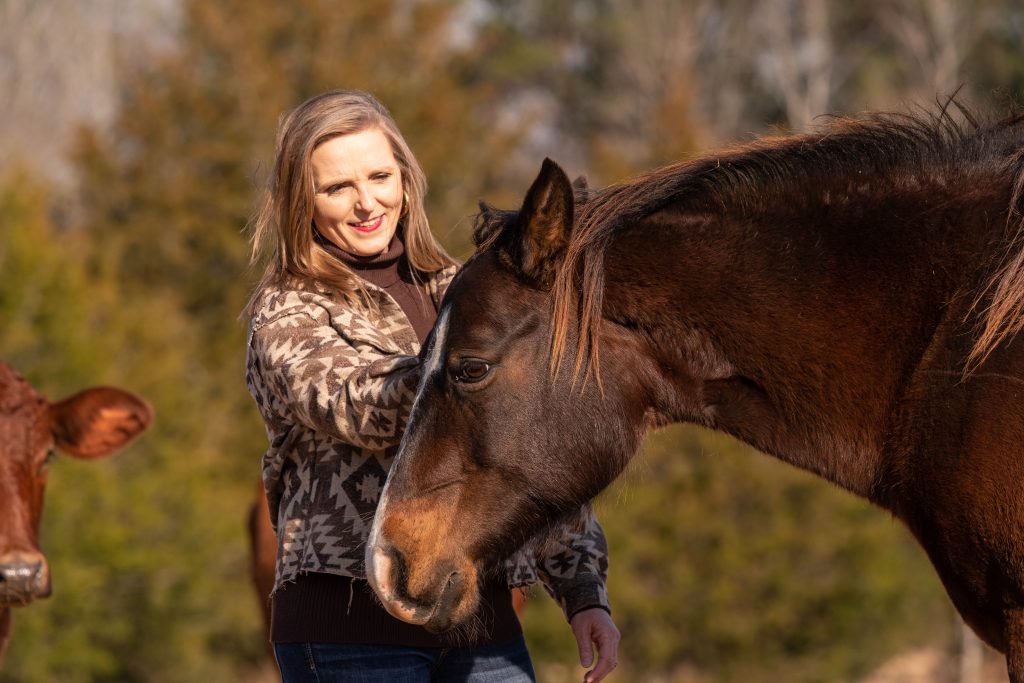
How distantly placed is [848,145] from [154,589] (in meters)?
10.9

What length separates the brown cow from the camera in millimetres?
5777

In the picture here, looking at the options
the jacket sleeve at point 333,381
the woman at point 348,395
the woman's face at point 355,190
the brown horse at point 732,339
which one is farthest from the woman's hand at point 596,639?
the woman's face at point 355,190

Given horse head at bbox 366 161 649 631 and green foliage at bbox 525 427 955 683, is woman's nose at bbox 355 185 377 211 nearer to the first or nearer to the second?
horse head at bbox 366 161 649 631

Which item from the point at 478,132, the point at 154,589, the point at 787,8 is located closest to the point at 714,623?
the point at 154,589

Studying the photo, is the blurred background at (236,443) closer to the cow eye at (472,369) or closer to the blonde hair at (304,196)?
the blonde hair at (304,196)

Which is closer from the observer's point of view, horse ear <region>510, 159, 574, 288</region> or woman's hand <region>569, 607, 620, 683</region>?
horse ear <region>510, 159, 574, 288</region>

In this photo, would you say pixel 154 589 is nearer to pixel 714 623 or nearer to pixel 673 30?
pixel 714 623

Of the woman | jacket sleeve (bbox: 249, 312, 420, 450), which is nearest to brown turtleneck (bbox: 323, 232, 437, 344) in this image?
the woman

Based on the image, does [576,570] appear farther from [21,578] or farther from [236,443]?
[236,443]

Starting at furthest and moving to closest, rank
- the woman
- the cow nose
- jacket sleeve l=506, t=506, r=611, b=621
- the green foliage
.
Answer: the green foliage → the cow nose → jacket sleeve l=506, t=506, r=611, b=621 → the woman

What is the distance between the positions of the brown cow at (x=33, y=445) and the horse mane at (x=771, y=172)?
11.4 ft

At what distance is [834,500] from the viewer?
1574 cm

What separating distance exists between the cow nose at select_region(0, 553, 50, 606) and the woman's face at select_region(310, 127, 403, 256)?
9.31 ft

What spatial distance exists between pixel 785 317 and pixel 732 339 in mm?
139
